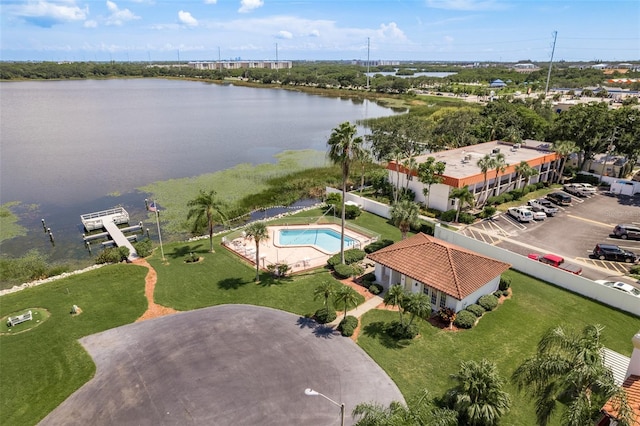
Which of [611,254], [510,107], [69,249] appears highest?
[510,107]

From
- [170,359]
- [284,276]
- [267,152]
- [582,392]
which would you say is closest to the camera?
[582,392]

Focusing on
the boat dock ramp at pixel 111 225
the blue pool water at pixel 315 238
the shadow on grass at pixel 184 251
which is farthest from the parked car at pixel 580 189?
the boat dock ramp at pixel 111 225

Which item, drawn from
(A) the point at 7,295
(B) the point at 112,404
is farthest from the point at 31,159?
(B) the point at 112,404

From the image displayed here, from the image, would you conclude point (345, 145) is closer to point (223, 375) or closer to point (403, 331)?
point (403, 331)

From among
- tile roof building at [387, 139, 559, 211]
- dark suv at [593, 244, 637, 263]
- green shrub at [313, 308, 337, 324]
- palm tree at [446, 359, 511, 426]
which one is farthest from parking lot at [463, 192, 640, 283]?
palm tree at [446, 359, 511, 426]

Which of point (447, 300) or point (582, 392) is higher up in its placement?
point (582, 392)

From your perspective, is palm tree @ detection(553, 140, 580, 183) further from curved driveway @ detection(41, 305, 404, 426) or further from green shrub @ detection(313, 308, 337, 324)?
curved driveway @ detection(41, 305, 404, 426)

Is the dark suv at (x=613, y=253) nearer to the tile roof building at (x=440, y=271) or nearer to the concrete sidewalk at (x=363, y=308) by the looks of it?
the tile roof building at (x=440, y=271)

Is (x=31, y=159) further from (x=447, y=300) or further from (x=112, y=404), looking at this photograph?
(x=447, y=300)
